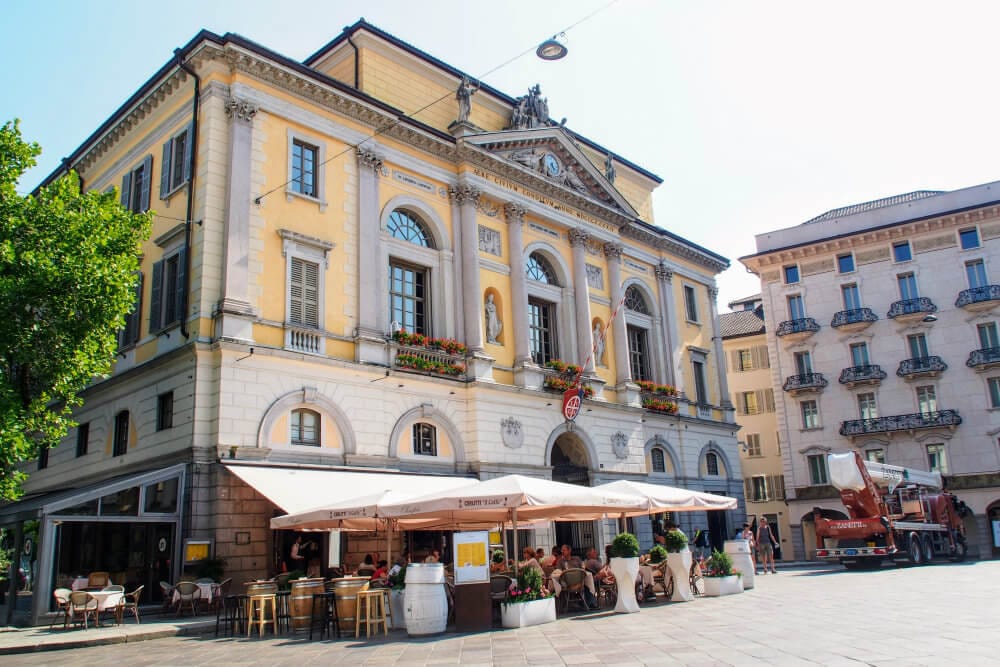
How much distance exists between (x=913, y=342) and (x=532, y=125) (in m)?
25.4

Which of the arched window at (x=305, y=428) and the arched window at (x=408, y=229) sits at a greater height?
the arched window at (x=408, y=229)

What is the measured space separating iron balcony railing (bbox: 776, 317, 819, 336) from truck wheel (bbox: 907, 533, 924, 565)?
1969cm

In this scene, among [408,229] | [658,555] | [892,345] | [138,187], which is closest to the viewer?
[658,555]

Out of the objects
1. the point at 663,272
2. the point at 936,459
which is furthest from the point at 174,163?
the point at 936,459

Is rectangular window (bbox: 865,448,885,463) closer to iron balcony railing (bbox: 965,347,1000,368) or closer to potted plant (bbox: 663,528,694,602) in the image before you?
iron balcony railing (bbox: 965,347,1000,368)

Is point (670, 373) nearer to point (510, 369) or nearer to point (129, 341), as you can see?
point (510, 369)

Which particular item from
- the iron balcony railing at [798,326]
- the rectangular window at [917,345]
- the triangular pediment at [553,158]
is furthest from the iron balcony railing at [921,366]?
the triangular pediment at [553,158]

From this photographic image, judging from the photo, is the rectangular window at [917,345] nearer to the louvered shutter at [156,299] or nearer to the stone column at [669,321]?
the stone column at [669,321]

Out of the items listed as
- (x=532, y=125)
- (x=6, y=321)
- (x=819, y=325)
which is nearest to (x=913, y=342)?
(x=819, y=325)

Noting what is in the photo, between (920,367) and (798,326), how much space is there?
6.48 meters

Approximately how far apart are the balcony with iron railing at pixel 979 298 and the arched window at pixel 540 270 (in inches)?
949

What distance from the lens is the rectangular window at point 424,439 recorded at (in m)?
23.5

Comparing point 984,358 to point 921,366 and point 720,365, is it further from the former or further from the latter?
point 720,365

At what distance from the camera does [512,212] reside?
92.7 feet
